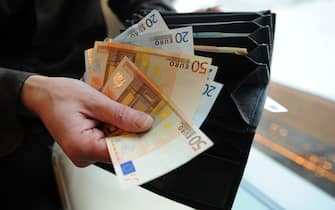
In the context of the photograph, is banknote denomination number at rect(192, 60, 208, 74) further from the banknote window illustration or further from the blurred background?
the blurred background

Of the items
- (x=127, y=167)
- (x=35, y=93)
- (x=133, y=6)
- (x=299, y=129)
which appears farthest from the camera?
(x=133, y=6)

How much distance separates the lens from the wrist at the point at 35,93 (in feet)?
2.08

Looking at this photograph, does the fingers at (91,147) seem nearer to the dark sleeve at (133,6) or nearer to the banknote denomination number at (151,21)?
the banknote denomination number at (151,21)

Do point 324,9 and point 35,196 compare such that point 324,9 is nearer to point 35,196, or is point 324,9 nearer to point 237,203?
point 237,203

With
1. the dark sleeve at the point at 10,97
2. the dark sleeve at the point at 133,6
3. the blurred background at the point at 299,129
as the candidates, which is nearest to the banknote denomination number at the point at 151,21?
the dark sleeve at the point at 10,97

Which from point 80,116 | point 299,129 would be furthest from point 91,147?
point 299,129

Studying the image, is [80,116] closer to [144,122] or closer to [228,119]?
[144,122]

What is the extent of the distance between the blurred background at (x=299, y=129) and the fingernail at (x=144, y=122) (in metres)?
0.28

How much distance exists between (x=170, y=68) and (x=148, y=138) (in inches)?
4.4

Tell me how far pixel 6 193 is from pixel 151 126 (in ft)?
1.65

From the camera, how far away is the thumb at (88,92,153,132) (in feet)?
1.77

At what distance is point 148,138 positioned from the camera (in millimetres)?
546

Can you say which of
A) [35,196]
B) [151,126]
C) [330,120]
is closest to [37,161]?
[35,196]

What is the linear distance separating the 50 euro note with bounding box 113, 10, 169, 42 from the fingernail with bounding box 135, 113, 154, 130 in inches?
5.4
